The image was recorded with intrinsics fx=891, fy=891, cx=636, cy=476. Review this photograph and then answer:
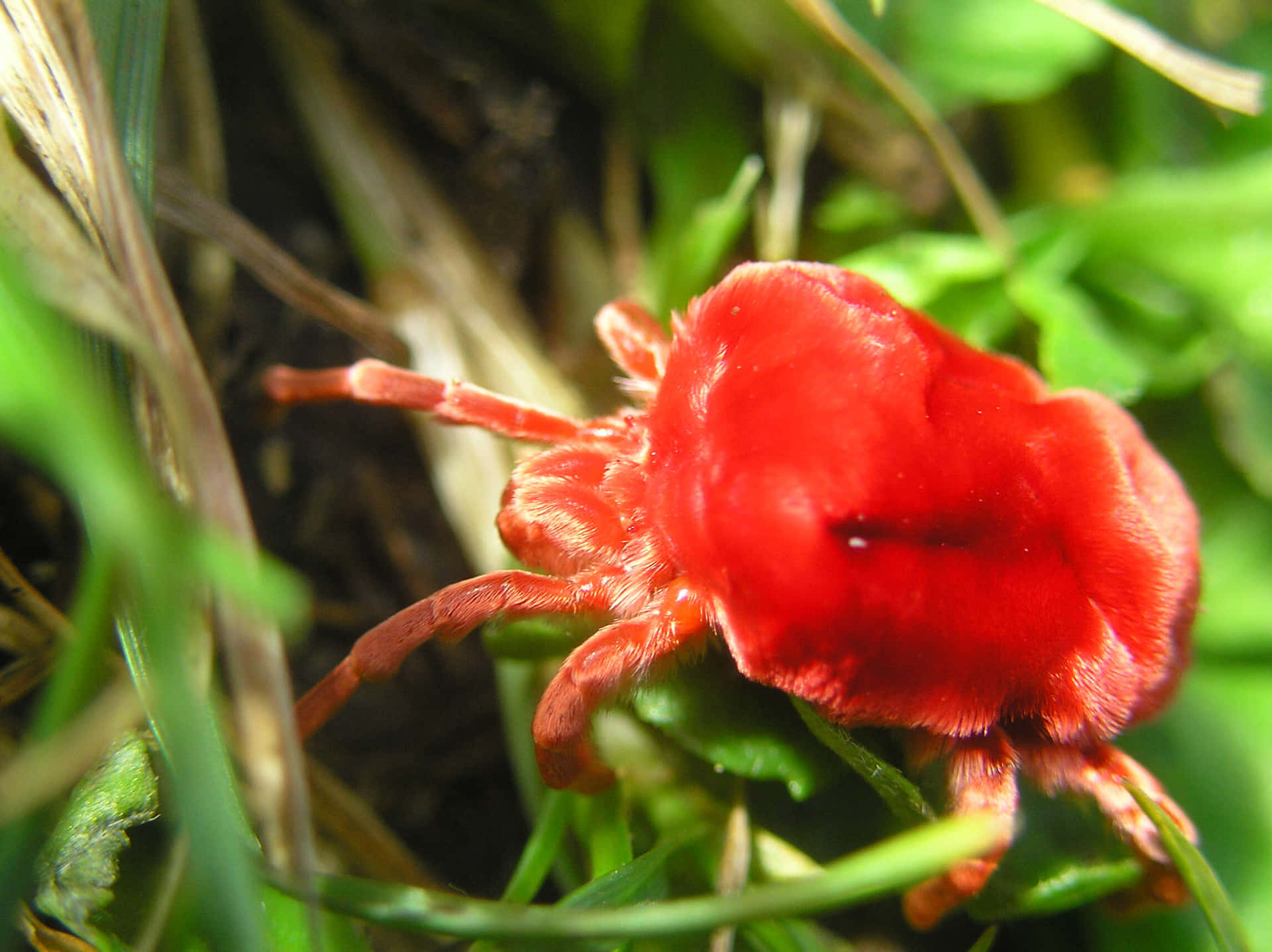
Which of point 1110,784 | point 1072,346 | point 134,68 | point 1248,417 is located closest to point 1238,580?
point 1248,417

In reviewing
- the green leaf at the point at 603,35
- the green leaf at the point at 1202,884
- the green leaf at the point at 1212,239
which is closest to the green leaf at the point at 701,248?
the green leaf at the point at 603,35

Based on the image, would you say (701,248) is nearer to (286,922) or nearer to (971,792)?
(971,792)

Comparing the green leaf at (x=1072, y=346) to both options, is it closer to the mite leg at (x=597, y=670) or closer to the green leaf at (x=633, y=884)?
the mite leg at (x=597, y=670)

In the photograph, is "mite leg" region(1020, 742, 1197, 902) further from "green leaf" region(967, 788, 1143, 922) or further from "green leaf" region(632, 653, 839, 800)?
"green leaf" region(632, 653, 839, 800)

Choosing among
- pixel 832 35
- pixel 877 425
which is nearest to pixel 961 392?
pixel 877 425

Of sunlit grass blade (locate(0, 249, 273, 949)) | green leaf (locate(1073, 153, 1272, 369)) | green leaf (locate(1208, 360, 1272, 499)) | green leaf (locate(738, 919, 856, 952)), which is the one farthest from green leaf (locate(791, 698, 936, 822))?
green leaf (locate(1073, 153, 1272, 369))

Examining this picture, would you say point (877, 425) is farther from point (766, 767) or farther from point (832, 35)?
point (832, 35)
